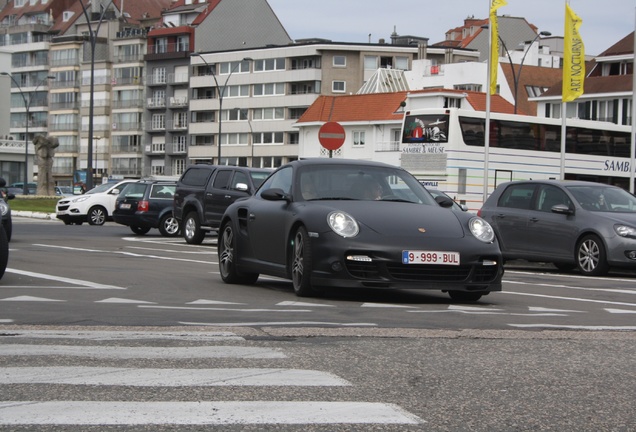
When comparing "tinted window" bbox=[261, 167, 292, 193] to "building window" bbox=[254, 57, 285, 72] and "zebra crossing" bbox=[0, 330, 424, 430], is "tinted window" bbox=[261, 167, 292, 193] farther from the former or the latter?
"building window" bbox=[254, 57, 285, 72]

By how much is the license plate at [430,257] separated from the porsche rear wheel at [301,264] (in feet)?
3.30

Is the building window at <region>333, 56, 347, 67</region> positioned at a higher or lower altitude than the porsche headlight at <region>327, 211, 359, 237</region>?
higher

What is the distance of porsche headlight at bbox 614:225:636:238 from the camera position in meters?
19.0

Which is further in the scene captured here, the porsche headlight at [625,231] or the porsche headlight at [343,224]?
the porsche headlight at [625,231]

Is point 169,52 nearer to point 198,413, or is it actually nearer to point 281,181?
point 281,181

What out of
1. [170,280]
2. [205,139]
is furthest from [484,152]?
[205,139]

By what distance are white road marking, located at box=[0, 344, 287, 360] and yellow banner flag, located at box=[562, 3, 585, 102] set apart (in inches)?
1168

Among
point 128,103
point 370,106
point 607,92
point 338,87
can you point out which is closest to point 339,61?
point 338,87

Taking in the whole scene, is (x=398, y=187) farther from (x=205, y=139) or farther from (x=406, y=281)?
(x=205, y=139)

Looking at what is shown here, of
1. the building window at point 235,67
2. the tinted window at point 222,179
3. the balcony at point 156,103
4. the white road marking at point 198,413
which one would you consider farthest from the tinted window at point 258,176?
the balcony at point 156,103

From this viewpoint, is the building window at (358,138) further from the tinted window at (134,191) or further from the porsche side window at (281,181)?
the porsche side window at (281,181)

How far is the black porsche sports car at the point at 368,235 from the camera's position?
11.9 meters

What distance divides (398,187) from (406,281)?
1.58 m

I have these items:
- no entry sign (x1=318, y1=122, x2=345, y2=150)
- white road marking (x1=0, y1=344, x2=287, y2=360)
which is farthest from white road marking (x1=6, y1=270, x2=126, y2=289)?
no entry sign (x1=318, y1=122, x2=345, y2=150)
